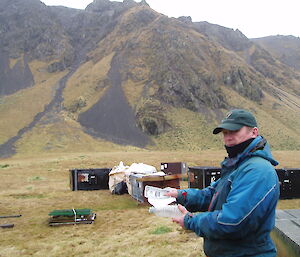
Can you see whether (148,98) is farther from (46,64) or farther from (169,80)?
(46,64)

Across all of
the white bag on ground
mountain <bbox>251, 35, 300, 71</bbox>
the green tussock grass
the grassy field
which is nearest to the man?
the grassy field

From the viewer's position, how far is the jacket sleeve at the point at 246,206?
251 centimetres

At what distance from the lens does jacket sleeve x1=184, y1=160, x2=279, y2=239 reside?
98.7 inches

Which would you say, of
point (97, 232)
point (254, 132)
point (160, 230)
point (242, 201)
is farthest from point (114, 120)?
point (242, 201)

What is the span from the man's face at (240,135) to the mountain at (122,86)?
47011mm

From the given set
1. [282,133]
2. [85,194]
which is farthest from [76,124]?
[85,194]

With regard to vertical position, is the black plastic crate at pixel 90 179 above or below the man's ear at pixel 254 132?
below

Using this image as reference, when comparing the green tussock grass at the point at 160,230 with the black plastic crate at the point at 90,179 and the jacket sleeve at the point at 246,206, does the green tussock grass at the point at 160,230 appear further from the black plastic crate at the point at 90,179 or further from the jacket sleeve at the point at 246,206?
the black plastic crate at the point at 90,179

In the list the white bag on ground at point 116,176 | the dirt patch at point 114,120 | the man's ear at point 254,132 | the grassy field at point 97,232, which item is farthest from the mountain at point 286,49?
the man's ear at point 254,132

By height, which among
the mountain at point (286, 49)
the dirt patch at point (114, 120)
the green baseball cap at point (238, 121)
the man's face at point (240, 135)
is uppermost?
the mountain at point (286, 49)

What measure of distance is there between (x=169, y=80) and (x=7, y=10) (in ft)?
253

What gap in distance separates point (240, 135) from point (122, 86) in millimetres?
70697

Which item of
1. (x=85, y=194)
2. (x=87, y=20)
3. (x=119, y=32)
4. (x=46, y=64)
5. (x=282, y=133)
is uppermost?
(x=87, y=20)

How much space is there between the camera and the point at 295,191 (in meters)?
12.9
